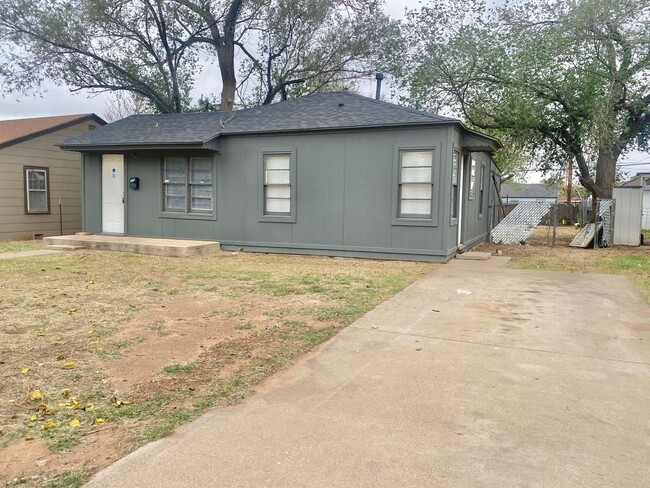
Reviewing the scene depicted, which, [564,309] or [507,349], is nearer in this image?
[507,349]

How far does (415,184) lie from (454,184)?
110cm

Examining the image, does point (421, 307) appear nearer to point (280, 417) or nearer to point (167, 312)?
point (167, 312)

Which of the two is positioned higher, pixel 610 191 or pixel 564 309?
pixel 610 191

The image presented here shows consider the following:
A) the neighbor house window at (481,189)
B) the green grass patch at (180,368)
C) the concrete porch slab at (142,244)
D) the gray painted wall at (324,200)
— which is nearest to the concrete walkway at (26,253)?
the concrete porch slab at (142,244)

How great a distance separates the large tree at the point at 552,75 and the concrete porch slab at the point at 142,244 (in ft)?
34.3

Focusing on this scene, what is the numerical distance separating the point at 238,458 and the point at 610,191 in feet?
56.9

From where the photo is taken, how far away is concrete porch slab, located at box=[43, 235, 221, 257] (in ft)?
36.8

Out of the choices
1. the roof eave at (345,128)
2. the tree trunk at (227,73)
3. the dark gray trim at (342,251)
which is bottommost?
the dark gray trim at (342,251)

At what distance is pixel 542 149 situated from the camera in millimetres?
18594

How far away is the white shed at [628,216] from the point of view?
14.5m

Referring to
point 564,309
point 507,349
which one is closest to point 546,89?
point 564,309

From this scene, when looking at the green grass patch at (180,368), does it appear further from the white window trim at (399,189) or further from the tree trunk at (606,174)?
the tree trunk at (606,174)

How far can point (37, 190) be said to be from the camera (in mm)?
15453

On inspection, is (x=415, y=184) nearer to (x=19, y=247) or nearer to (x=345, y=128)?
(x=345, y=128)
